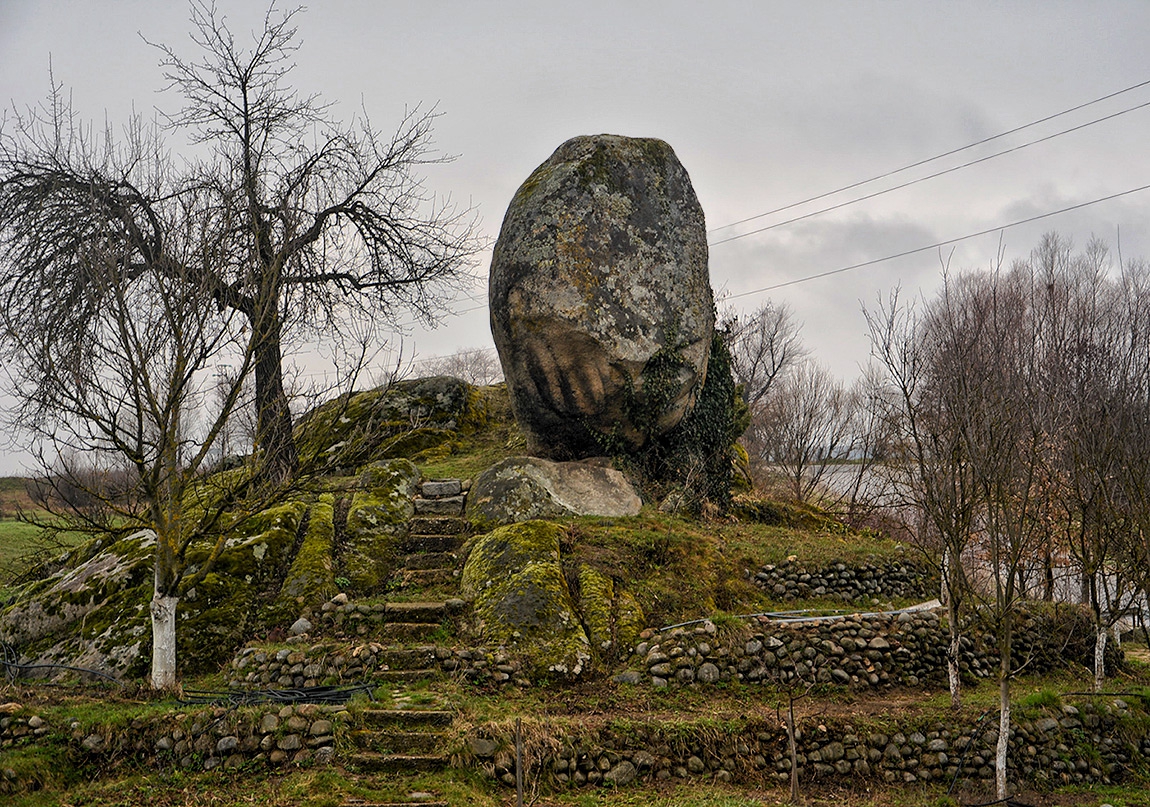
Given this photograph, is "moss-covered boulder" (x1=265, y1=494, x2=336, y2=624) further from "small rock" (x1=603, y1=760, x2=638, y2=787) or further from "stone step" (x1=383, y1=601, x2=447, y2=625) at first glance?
"small rock" (x1=603, y1=760, x2=638, y2=787)

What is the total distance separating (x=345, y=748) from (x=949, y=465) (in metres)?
7.02

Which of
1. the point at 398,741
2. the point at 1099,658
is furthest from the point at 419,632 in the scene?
the point at 1099,658

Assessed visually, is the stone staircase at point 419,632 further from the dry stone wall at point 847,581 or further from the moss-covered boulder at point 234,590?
the dry stone wall at point 847,581

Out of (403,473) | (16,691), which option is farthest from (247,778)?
(403,473)

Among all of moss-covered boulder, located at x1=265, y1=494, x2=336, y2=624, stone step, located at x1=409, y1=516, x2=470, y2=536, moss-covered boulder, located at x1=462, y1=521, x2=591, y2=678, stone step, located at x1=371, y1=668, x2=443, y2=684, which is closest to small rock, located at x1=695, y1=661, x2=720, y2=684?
moss-covered boulder, located at x1=462, y1=521, x2=591, y2=678

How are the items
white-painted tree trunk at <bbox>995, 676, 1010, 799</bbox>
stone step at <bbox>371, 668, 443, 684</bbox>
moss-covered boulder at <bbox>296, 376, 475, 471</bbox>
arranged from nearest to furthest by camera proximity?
white-painted tree trunk at <bbox>995, 676, 1010, 799</bbox> < stone step at <bbox>371, 668, 443, 684</bbox> < moss-covered boulder at <bbox>296, 376, 475, 471</bbox>

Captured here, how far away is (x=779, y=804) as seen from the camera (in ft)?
24.0

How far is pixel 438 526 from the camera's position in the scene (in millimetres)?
12398

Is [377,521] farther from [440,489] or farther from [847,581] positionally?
[847,581]

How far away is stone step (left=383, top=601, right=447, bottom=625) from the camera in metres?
10.0

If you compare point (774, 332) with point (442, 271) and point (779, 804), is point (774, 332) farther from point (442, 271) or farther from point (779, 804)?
point (779, 804)

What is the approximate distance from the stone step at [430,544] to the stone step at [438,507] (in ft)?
2.96

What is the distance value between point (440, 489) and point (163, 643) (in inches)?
217

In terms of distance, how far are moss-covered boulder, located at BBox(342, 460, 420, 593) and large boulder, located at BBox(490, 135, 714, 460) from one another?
101 inches
